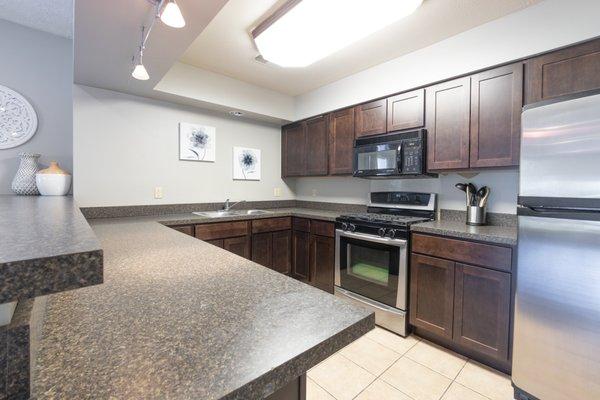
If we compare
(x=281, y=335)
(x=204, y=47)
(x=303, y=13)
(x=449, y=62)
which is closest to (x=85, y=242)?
(x=281, y=335)

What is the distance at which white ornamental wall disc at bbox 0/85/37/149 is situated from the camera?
87.5 inches

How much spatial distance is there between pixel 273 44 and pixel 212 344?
204 cm

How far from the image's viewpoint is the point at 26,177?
216cm

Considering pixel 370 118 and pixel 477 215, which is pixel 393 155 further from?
pixel 477 215

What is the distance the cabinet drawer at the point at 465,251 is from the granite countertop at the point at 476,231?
0.04m

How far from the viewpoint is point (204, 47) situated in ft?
7.72

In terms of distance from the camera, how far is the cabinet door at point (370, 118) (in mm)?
2639

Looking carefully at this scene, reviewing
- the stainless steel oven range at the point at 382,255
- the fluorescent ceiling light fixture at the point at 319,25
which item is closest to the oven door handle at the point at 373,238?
the stainless steel oven range at the point at 382,255

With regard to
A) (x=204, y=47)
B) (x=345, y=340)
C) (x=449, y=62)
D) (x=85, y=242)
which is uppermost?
(x=204, y=47)

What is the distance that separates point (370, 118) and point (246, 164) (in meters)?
1.59

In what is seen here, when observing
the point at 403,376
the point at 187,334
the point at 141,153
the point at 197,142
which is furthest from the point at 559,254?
the point at 141,153

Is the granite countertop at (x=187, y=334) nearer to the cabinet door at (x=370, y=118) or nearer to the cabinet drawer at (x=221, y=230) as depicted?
the cabinet drawer at (x=221, y=230)

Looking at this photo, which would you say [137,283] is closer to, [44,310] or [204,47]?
[44,310]

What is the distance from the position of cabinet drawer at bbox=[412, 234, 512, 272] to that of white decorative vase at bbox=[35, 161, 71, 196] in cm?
286
